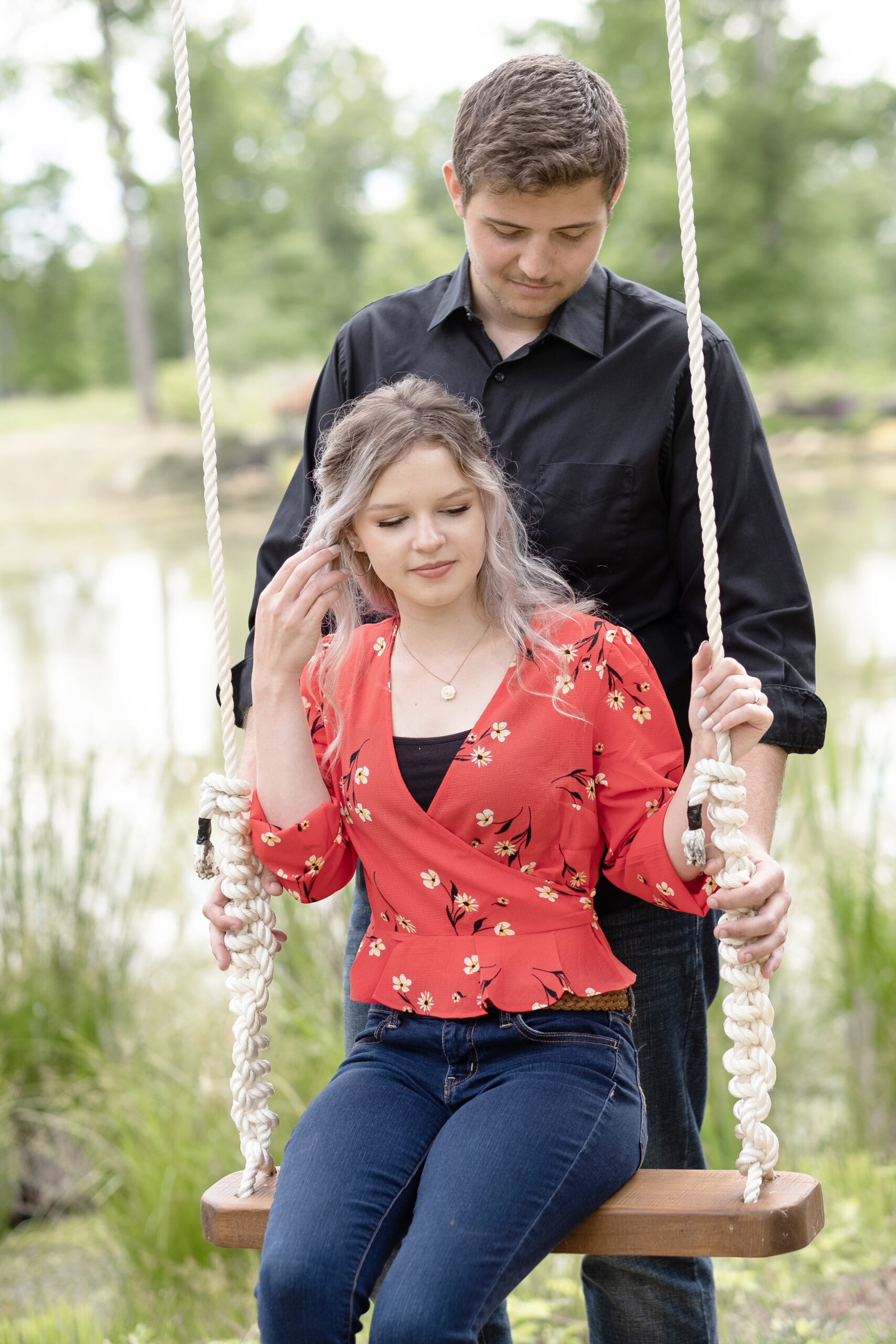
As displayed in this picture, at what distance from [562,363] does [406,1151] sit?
94 centimetres

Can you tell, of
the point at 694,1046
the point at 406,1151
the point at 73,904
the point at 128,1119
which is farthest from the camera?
the point at 73,904

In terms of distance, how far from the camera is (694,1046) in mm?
1704

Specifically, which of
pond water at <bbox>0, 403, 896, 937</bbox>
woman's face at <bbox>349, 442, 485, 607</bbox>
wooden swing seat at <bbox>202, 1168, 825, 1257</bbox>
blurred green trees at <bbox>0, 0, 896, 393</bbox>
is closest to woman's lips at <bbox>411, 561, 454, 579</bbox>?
woman's face at <bbox>349, 442, 485, 607</bbox>

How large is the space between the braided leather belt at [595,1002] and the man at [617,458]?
187mm

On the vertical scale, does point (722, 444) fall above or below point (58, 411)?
below

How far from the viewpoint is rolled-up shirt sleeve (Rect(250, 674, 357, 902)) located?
58.0 inches

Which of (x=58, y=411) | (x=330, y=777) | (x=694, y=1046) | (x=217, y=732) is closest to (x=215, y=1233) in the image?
(x=330, y=777)

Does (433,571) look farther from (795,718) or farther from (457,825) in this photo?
(795,718)

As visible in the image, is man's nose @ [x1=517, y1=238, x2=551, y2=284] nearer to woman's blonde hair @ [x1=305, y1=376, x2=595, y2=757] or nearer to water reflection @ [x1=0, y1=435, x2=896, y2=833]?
woman's blonde hair @ [x1=305, y1=376, x2=595, y2=757]

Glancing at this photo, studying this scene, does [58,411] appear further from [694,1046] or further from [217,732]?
[694,1046]

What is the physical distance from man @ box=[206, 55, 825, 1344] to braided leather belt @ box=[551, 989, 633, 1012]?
0.19m

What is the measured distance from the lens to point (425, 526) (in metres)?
1.43

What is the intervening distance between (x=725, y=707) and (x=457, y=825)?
1.06 ft

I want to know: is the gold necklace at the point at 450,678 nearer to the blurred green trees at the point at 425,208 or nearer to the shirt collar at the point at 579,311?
the shirt collar at the point at 579,311
